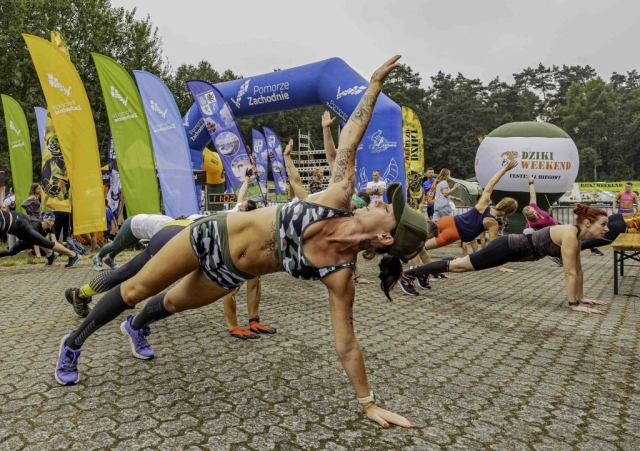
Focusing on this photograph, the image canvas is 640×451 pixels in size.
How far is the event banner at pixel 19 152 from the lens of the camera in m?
13.4

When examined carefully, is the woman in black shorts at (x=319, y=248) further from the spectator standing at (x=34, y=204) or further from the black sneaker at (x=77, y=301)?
the spectator standing at (x=34, y=204)

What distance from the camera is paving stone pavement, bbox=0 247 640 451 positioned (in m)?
2.62

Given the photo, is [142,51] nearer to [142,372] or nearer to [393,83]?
[142,372]

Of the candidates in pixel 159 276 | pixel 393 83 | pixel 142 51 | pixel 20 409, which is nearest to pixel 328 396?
pixel 159 276

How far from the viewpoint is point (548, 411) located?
3.00 meters

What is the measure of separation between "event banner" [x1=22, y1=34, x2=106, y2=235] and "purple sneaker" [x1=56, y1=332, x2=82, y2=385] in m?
7.22

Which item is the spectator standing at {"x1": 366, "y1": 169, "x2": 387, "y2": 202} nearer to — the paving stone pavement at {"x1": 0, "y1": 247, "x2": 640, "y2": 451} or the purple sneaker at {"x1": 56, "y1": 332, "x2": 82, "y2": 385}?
the paving stone pavement at {"x1": 0, "y1": 247, "x2": 640, "y2": 451}

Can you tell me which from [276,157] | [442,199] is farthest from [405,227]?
[276,157]

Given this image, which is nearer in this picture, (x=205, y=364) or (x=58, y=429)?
(x=58, y=429)

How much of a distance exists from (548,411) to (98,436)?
2.64 meters

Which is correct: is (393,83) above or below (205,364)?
above

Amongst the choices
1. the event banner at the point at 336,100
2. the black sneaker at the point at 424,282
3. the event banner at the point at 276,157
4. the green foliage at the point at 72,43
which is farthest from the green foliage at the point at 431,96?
the black sneaker at the point at 424,282

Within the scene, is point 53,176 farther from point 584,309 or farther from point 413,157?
point 413,157

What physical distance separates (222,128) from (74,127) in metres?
3.45
